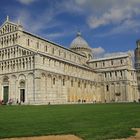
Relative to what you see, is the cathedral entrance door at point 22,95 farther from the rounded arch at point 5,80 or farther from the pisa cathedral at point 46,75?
the rounded arch at point 5,80

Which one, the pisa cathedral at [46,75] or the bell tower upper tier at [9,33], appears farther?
the bell tower upper tier at [9,33]

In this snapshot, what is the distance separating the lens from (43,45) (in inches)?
2606

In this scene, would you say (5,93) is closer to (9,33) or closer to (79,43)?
(9,33)

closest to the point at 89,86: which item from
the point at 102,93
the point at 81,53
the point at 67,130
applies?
the point at 102,93

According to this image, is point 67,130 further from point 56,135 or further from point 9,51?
point 9,51

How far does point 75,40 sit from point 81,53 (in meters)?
8.50

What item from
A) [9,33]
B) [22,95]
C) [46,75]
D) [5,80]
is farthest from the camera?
[9,33]

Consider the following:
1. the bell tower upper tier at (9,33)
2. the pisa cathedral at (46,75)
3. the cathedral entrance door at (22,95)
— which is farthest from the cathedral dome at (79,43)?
the cathedral entrance door at (22,95)

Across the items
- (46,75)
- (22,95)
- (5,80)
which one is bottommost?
(22,95)

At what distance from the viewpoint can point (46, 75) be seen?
54.9 m

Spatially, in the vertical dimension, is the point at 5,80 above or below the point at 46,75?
below

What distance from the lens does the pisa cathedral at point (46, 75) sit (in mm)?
53750

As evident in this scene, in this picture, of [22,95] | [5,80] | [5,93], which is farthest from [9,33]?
[22,95]

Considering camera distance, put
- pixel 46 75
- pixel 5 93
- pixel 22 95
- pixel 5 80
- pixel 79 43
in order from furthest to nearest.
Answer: pixel 79 43
pixel 5 93
pixel 5 80
pixel 22 95
pixel 46 75
